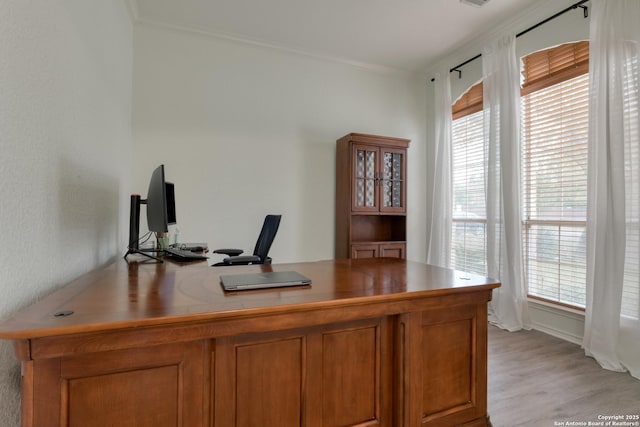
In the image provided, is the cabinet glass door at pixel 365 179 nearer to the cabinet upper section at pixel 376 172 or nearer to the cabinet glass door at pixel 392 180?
the cabinet upper section at pixel 376 172

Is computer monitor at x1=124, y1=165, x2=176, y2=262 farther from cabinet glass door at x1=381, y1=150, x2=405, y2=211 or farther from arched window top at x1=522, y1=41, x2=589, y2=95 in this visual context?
arched window top at x1=522, y1=41, x2=589, y2=95

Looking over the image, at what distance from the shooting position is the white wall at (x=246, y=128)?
3.33 m

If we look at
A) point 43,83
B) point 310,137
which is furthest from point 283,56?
point 43,83

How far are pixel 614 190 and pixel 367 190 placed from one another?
7.12 ft

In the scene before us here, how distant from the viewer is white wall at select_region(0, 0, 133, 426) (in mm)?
1060

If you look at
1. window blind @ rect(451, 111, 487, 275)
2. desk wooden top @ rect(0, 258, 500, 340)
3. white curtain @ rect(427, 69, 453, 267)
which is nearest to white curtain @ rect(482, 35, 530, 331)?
window blind @ rect(451, 111, 487, 275)

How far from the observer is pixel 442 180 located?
410cm

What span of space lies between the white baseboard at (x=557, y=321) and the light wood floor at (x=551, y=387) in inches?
4.3

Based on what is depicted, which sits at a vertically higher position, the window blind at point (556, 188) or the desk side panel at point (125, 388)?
the window blind at point (556, 188)

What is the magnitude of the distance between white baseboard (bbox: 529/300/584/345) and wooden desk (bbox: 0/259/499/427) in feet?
6.50

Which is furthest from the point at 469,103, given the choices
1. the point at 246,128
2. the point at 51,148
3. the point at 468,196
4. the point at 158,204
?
the point at 51,148

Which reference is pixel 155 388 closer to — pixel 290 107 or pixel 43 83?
pixel 43 83

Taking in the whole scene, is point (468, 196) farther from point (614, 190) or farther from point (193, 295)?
point (193, 295)

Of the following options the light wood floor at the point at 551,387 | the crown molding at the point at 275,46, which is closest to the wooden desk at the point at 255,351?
the light wood floor at the point at 551,387
